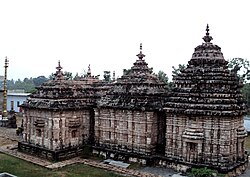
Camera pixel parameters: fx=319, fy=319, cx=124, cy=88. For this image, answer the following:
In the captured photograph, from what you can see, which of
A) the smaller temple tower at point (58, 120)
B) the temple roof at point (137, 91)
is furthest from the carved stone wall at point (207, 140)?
the smaller temple tower at point (58, 120)

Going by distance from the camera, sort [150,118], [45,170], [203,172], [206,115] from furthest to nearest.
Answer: [150,118], [45,170], [206,115], [203,172]

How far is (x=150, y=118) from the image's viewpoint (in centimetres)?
1858

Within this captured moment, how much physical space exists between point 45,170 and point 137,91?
705 centimetres

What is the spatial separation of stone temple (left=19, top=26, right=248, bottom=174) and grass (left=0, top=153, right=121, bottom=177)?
173cm

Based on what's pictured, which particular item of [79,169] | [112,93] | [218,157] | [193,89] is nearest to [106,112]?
[112,93]

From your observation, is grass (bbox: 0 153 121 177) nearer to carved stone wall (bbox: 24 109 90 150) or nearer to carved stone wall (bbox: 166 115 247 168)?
carved stone wall (bbox: 24 109 90 150)

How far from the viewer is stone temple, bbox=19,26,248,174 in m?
16.5

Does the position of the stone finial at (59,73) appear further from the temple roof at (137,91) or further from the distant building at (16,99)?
the distant building at (16,99)

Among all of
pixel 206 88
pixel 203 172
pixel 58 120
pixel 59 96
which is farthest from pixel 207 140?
pixel 59 96

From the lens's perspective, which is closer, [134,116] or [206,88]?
[206,88]

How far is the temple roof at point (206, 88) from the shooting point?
53.6 feet

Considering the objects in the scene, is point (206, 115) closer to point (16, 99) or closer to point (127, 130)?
point (127, 130)

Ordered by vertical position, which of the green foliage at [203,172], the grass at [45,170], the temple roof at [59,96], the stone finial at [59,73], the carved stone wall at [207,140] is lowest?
the grass at [45,170]

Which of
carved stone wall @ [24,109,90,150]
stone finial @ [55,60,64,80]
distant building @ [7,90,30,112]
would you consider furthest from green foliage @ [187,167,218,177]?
distant building @ [7,90,30,112]
